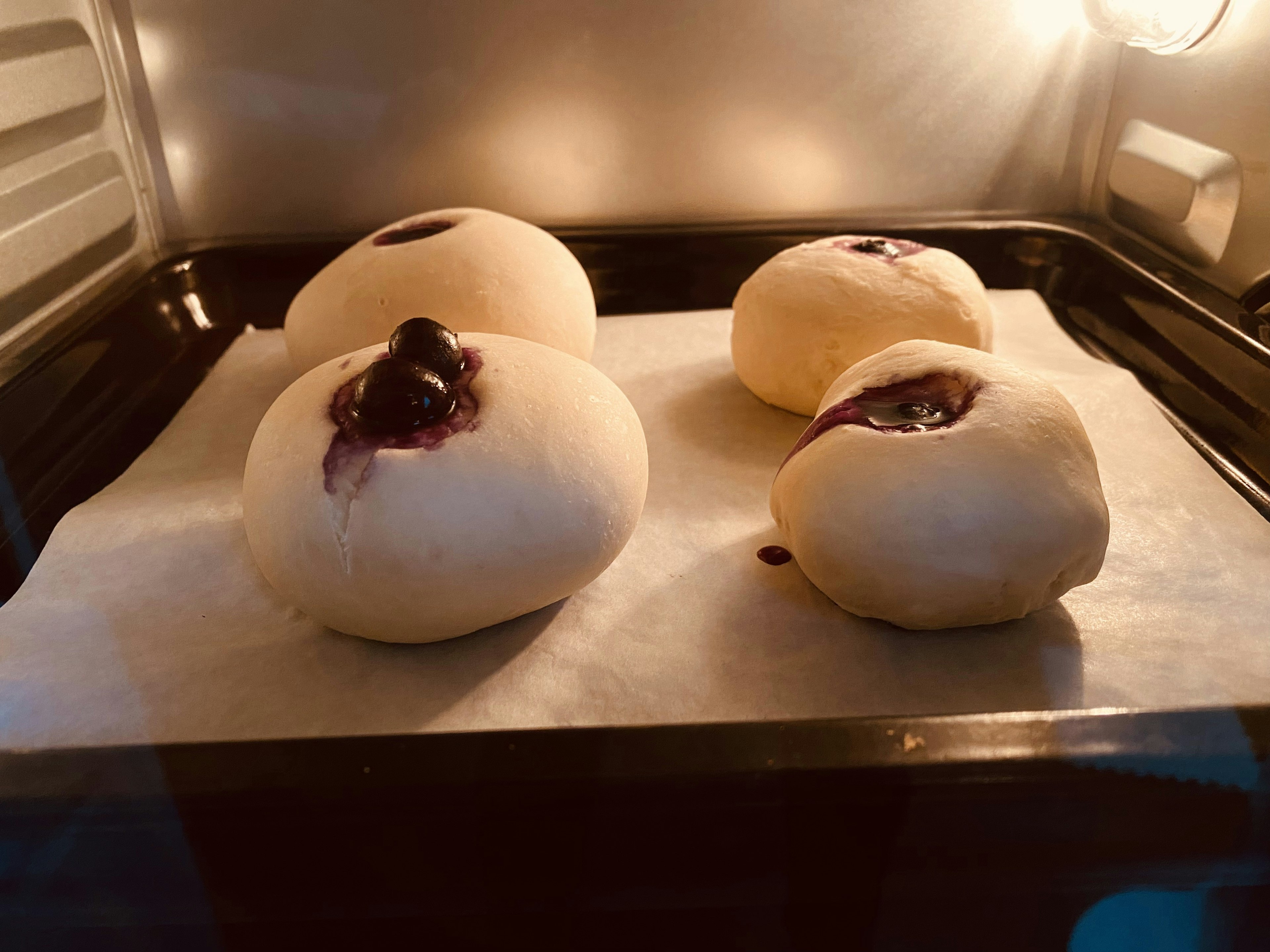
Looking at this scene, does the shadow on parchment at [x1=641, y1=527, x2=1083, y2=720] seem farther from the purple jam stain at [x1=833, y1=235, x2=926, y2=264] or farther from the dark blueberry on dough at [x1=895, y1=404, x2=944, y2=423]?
the purple jam stain at [x1=833, y1=235, x2=926, y2=264]

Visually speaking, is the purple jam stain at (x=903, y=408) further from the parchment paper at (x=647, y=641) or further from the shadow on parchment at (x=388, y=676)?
the shadow on parchment at (x=388, y=676)

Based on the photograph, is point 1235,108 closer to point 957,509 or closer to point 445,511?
point 957,509

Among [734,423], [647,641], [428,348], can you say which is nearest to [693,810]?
[647,641]

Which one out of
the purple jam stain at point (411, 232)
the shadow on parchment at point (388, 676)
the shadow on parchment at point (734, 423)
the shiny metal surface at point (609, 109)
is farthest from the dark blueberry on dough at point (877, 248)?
the shadow on parchment at point (388, 676)

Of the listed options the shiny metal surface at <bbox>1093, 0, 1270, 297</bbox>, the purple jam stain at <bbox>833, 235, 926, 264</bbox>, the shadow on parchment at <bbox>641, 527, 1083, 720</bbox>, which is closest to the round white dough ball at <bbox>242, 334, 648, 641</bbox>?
the shadow on parchment at <bbox>641, 527, 1083, 720</bbox>

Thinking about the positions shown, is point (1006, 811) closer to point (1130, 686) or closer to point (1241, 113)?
point (1130, 686)

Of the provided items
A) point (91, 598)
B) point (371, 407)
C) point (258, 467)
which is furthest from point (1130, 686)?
point (91, 598)
